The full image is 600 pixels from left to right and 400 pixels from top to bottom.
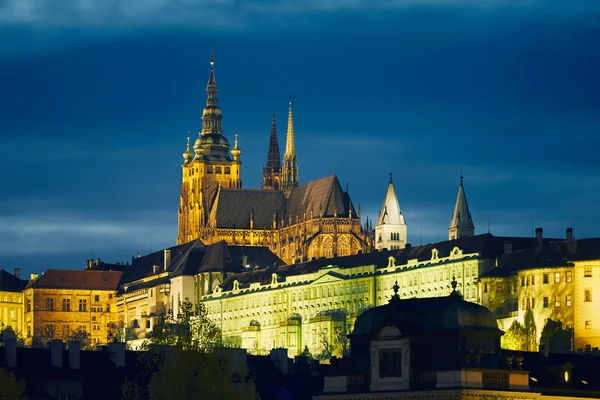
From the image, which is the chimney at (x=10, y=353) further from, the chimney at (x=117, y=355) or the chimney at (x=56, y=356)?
the chimney at (x=117, y=355)

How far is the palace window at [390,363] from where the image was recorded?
3967 inches

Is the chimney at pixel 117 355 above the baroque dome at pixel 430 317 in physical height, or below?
below

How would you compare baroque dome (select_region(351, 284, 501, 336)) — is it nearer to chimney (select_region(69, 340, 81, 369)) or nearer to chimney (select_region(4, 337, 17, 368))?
chimney (select_region(69, 340, 81, 369))

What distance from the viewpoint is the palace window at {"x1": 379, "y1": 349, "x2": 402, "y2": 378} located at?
101m

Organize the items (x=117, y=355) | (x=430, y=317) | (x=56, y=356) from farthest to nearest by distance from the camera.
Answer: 1. (x=117, y=355)
2. (x=56, y=356)
3. (x=430, y=317)

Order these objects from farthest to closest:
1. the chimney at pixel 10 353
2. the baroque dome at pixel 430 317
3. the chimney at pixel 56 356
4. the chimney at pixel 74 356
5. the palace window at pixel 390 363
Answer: the chimney at pixel 74 356
the chimney at pixel 56 356
the chimney at pixel 10 353
the palace window at pixel 390 363
the baroque dome at pixel 430 317

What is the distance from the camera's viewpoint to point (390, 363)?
101 metres

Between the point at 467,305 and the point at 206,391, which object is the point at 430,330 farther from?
the point at 206,391

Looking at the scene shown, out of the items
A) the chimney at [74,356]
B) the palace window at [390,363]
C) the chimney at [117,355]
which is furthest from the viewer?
the chimney at [117,355]

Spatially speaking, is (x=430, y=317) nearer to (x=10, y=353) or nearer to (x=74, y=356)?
(x=74, y=356)

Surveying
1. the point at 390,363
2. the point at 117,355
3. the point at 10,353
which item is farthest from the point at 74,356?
the point at 390,363

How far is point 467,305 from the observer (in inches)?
3984

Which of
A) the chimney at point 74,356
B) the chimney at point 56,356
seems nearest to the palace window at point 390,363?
the chimney at point 74,356

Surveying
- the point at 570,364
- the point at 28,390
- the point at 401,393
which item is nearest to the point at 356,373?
the point at 401,393
